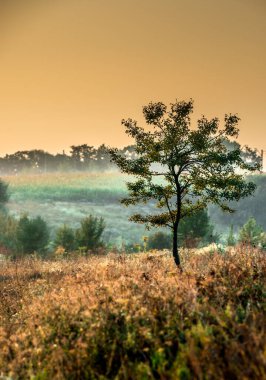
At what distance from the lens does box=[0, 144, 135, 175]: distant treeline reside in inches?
4946

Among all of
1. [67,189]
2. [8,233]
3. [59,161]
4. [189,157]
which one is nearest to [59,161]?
[59,161]

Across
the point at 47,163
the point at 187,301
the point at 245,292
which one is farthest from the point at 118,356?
the point at 47,163

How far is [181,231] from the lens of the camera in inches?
1075

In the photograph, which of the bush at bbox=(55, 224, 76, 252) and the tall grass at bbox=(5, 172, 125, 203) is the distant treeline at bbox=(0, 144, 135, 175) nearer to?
the tall grass at bbox=(5, 172, 125, 203)

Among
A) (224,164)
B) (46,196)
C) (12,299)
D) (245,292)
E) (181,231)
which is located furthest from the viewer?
(46,196)

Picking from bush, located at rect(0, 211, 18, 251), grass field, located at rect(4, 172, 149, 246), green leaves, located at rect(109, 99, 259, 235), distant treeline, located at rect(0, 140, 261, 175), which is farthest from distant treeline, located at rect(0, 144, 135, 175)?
green leaves, located at rect(109, 99, 259, 235)

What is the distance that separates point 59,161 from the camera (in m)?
133

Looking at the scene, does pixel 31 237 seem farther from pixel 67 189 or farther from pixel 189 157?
pixel 67 189

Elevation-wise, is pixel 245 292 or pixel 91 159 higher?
pixel 91 159

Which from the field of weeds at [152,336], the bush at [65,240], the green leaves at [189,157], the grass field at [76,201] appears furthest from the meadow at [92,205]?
the field of weeds at [152,336]

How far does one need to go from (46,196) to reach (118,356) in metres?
71.5

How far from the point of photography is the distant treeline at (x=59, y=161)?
125619 mm

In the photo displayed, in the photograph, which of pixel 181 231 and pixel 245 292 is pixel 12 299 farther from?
pixel 181 231

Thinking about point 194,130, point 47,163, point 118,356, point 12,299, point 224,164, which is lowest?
point 12,299
